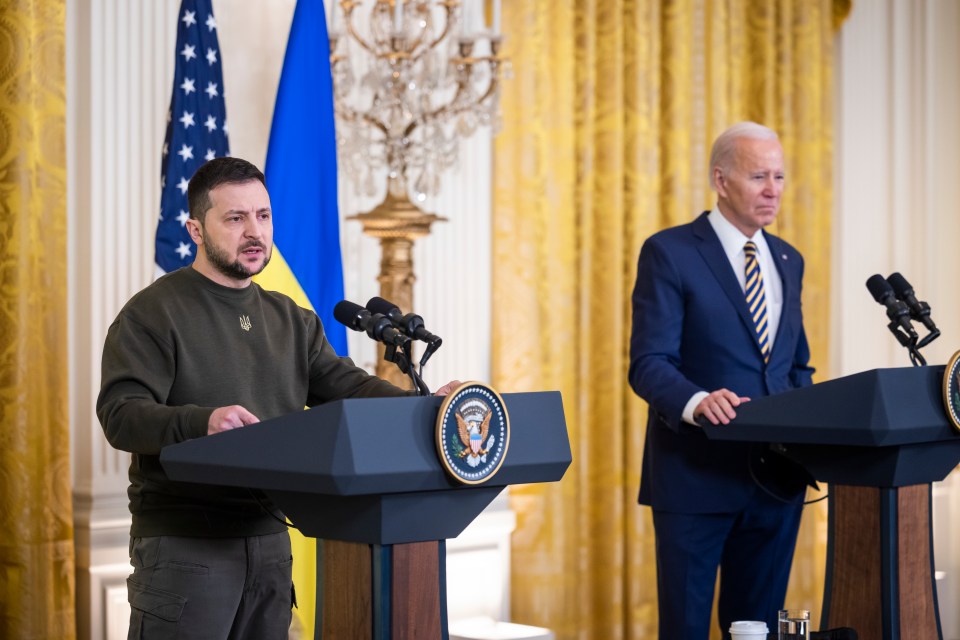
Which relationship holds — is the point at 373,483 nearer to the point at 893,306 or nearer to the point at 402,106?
the point at 893,306

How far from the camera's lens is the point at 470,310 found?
5.18 m

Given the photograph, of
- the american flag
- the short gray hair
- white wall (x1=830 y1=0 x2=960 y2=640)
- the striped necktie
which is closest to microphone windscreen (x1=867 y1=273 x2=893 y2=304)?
the striped necktie

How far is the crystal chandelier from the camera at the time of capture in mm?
4312

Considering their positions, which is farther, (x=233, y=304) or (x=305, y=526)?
(x=233, y=304)

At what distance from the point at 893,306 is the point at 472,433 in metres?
1.50

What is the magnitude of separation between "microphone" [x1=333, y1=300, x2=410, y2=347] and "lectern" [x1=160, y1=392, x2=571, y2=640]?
19cm

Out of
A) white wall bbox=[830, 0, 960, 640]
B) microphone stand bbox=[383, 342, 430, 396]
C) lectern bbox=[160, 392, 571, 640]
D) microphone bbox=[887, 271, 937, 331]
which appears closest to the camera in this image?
lectern bbox=[160, 392, 571, 640]

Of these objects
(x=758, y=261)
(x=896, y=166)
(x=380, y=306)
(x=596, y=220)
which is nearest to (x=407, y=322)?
(x=380, y=306)

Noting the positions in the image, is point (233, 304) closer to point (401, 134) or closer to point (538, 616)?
point (401, 134)

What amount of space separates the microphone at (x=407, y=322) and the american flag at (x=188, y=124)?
1.71 metres

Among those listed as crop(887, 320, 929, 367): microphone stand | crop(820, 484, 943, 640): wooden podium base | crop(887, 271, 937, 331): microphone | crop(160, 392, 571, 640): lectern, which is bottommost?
crop(820, 484, 943, 640): wooden podium base

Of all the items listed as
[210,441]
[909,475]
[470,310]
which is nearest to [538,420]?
[210,441]

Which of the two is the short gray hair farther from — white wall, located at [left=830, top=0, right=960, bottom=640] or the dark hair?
white wall, located at [left=830, top=0, right=960, bottom=640]

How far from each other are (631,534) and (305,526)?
3441mm
